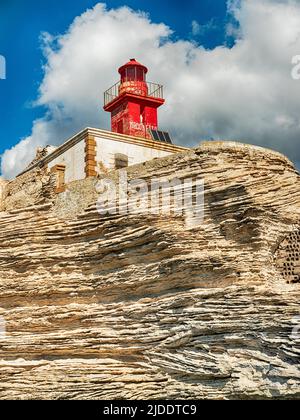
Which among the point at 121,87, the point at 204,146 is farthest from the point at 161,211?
the point at 121,87

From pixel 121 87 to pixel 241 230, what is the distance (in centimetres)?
1627

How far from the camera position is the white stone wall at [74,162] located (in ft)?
70.1

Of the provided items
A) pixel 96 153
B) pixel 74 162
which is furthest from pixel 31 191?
pixel 96 153

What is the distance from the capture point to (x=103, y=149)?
21.5 metres

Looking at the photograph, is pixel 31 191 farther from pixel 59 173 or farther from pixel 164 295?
pixel 164 295

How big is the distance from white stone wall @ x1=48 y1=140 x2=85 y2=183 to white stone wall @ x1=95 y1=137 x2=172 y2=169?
1.90 feet

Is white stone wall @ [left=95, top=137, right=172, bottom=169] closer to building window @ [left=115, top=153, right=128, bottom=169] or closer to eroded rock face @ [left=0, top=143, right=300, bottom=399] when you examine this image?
building window @ [left=115, top=153, right=128, bottom=169]

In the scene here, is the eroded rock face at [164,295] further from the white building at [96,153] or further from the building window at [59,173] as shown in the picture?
the white building at [96,153]

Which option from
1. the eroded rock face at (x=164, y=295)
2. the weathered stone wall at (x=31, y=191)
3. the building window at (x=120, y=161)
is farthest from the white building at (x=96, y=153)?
the eroded rock face at (x=164, y=295)

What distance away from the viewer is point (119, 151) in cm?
2198

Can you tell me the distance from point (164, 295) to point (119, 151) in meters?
6.65

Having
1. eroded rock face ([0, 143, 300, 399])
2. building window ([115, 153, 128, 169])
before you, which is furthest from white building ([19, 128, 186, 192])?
eroded rock face ([0, 143, 300, 399])

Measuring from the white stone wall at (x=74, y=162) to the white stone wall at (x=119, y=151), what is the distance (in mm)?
581
